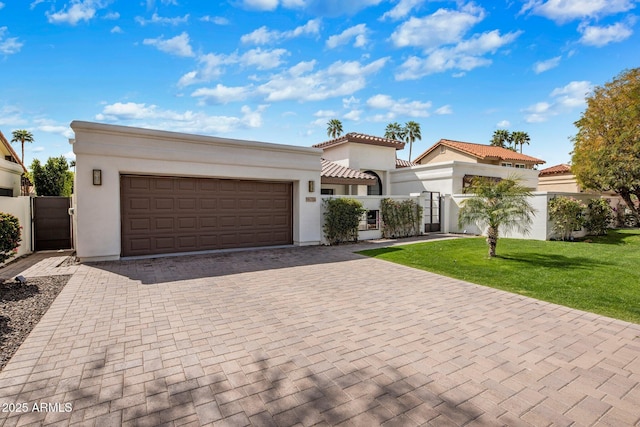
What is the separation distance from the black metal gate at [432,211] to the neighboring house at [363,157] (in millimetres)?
3591

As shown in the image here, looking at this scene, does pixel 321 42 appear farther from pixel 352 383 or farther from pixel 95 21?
pixel 352 383

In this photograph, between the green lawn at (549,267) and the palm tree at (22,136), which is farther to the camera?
the palm tree at (22,136)

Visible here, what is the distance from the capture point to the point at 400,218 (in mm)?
15680

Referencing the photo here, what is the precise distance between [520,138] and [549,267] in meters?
50.3

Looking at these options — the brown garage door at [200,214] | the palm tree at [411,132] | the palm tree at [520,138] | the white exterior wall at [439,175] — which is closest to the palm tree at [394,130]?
the palm tree at [411,132]

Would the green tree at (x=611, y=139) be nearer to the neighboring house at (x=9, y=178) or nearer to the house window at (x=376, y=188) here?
the house window at (x=376, y=188)

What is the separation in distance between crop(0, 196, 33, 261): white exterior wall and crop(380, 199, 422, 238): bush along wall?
13724 millimetres

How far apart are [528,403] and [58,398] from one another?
4430 mm

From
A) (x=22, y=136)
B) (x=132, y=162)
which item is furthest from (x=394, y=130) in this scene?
(x=22, y=136)

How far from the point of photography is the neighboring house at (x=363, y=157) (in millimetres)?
20281

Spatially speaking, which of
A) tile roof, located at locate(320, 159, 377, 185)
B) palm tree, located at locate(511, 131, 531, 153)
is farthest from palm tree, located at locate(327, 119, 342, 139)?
tile roof, located at locate(320, 159, 377, 185)

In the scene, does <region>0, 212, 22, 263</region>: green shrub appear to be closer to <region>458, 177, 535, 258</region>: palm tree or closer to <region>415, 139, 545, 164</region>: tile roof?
<region>458, 177, 535, 258</region>: palm tree

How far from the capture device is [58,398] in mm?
3000

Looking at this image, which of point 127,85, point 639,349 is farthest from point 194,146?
point 639,349
